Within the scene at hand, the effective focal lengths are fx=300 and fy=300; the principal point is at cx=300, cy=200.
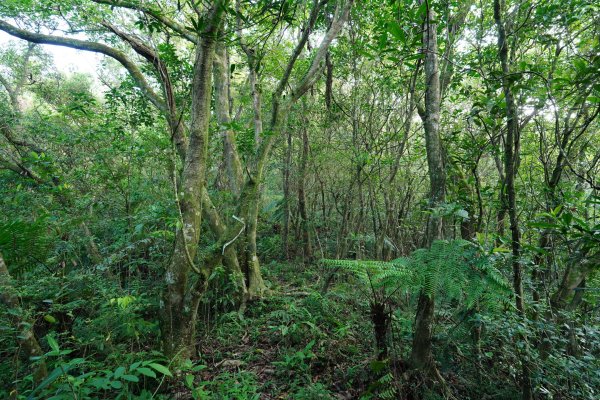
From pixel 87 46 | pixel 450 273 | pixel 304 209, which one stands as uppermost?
pixel 87 46

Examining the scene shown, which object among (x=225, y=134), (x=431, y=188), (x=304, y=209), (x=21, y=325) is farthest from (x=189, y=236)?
(x=304, y=209)

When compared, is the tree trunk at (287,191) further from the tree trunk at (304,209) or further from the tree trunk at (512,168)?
the tree trunk at (512,168)

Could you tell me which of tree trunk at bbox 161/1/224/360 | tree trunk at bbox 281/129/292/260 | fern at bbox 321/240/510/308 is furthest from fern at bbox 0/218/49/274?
tree trunk at bbox 281/129/292/260

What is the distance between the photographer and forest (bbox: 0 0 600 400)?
2471 millimetres

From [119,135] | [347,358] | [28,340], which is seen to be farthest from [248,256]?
[119,135]

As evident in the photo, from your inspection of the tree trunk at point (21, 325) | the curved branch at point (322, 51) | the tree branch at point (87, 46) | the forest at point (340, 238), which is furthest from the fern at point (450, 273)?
the tree branch at point (87, 46)

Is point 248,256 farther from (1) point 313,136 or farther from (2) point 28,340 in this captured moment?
(1) point 313,136

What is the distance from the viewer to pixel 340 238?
6.75m

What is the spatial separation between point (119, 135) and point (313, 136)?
477 cm

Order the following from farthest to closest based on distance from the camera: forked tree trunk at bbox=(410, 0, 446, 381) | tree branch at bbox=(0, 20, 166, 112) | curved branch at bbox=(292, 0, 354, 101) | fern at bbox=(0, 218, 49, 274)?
1. tree branch at bbox=(0, 20, 166, 112)
2. curved branch at bbox=(292, 0, 354, 101)
3. fern at bbox=(0, 218, 49, 274)
4. forked tree trunk at bbox=(410, 0, 446, 381)

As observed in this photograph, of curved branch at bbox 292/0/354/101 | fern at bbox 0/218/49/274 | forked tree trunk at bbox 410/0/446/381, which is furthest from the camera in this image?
curved branch at bbox 292/0/354/101

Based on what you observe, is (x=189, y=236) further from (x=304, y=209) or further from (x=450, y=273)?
(x=304, y=209)

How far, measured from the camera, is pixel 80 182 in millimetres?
6191

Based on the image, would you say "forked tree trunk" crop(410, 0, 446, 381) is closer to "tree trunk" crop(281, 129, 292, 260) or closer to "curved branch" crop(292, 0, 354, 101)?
"curved branch" crop(292, 0, 354, 101)
